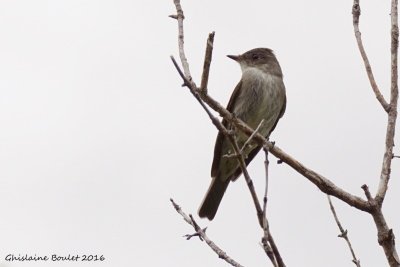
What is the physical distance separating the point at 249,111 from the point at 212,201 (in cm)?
132

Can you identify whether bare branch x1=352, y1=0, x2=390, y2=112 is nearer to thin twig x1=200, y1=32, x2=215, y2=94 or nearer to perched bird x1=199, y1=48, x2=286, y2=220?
thin twig x1=200, y1=32, x2=215, y2=94

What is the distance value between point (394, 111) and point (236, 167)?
239 inches

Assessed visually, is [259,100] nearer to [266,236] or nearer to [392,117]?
[392,117]

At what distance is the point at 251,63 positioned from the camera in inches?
412

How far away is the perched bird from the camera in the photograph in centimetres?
948

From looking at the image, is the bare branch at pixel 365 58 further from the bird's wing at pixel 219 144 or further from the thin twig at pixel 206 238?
the bird's wing at pixel 219 144

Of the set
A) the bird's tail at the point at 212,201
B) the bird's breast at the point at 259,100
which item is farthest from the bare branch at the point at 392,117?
the bird's tail at the point at 212,201

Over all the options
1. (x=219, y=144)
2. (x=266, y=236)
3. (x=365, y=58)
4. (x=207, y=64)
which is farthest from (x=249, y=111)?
(x=266, y=236)

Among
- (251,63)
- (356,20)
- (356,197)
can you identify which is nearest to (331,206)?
(356,197)

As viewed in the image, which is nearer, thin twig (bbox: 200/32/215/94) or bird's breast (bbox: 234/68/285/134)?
thin twig (bbox: 200/32/215/94)

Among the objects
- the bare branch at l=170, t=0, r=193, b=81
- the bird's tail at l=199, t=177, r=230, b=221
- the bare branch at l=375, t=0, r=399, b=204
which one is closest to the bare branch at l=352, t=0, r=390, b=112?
the bare branch at l=375, t=0, r=399, b=204

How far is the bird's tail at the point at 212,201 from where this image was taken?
376 inches

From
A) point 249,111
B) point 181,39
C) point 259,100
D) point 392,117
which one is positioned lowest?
point 392,117

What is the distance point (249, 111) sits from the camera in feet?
31.0
